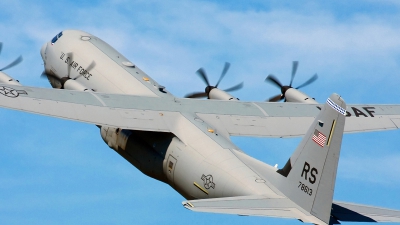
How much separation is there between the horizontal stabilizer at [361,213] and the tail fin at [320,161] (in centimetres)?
90

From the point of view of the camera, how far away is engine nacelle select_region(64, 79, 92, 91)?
144 feet

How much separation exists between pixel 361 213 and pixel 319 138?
126 inches

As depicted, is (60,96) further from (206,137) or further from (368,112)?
(368,112)

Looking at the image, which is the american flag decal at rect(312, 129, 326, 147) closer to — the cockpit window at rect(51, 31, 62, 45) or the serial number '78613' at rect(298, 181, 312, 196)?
the serial number '78613' at rect(298, 181, 312, 196)

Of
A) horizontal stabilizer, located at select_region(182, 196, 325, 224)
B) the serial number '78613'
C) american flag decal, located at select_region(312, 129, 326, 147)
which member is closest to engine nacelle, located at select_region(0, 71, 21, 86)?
horizontal stabilizer, located at select_region(182, 196, 325, 224)

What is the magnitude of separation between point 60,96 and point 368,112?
15.2 m

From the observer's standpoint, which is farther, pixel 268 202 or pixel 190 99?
pixel 190 99

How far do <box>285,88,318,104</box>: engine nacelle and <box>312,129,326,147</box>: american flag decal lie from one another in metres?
12.2

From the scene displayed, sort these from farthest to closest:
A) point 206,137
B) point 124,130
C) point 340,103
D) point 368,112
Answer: point 368,112 < point 124,130 < point 206,137 < point 340,103

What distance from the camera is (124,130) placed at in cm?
4275

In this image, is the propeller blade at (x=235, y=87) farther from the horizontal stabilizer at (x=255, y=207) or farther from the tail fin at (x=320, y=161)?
the horizontal stabilizer at (x=255, y=207)

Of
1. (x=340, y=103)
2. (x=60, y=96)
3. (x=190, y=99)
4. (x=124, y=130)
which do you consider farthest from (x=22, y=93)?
(x=340, y=103)

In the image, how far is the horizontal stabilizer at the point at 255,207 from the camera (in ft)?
109

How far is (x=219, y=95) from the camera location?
4612 centimetres
